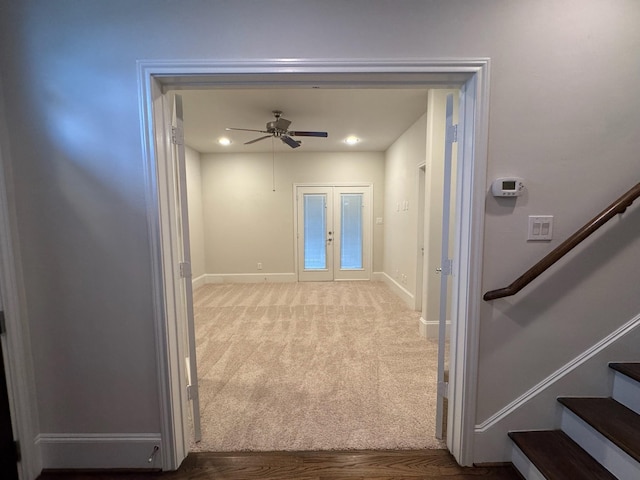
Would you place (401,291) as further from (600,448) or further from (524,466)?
(600,448)

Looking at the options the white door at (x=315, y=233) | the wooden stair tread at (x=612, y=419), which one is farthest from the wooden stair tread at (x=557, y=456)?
the white door at (x=315, y=233)

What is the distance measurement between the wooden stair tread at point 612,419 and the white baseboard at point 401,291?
2.38 metres

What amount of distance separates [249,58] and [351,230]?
4427 millimetres

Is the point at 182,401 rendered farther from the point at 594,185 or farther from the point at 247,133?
the point at 247,133

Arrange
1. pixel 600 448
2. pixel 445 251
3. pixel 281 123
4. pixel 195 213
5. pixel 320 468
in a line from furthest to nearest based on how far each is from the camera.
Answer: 1. pixel 195 213
2. pixel 281 123
3. pixel 445 251
4. pixel 320 468
5. pixel 600 448

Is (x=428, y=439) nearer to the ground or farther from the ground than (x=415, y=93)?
nearer to the ground

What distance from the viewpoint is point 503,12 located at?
1244mm

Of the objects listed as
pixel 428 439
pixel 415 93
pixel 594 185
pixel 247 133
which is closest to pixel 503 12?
pixel 594 185

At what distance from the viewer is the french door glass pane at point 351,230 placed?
215 inches

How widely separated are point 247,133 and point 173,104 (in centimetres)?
283

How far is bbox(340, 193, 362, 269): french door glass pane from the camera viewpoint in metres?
5.45

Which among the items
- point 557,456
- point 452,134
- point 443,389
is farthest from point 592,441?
point 452,134

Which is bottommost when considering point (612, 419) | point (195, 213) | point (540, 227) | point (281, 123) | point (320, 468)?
point (320, 468)

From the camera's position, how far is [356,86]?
54.3 inches
